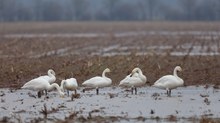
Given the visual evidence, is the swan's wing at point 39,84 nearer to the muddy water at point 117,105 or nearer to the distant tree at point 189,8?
the muddy water at point 117,105

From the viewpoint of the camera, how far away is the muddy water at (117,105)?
52.9ft

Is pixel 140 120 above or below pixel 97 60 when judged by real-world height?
below

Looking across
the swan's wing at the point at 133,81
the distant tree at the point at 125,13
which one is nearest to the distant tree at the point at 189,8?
the distant tree at the point at 125,13

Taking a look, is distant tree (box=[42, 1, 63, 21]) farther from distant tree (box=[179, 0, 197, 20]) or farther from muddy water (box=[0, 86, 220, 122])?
muddy water (box=[0, 86, 220, 122])

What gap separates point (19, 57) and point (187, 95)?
1768 cm

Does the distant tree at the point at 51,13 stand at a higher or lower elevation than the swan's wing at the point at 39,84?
higher

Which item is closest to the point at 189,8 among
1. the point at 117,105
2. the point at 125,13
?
the point at 125,13

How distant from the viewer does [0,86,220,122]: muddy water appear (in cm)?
1612

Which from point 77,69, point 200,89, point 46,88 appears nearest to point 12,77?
point 77,69

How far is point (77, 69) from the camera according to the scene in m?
28.7

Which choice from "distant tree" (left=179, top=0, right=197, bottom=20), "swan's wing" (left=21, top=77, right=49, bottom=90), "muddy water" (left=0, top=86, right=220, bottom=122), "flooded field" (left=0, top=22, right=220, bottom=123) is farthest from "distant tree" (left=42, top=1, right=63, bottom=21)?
"swan's wing" (left=21, top=77, right=49, bottom=90)

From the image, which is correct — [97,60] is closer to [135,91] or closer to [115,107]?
[135,91]

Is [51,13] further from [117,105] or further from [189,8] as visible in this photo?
[117,105]

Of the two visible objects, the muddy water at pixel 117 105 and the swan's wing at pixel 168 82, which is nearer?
the muddy water at pixel 117 105
